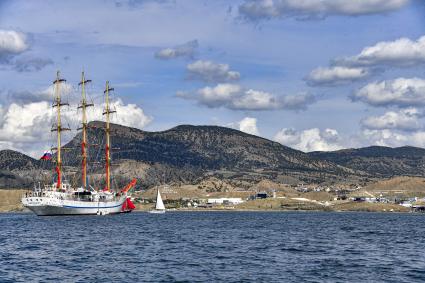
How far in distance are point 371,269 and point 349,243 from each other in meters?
40.6

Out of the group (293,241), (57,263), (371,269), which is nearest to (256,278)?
(371,269)

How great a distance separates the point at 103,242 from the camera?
124938 millimetres

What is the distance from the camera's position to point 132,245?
118 metres

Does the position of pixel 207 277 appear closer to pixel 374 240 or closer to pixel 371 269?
pixel 371 269

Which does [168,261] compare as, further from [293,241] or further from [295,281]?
[293,241]

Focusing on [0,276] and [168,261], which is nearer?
[0,276]

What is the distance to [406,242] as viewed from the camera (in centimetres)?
12875

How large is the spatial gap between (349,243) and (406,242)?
1201cm

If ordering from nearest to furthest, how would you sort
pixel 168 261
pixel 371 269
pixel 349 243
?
pixel 371 269 < pixel 168 261 < pixel 349 243

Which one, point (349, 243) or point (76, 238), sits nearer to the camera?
point (349, 243)

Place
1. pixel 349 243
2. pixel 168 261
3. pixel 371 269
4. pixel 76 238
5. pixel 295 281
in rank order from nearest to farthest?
pixel 295 281
pixel 371 269
pixel 168 261
pixel 349 243
pixel 76 238

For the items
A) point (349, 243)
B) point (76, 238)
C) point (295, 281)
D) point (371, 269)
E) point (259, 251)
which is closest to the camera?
point (295, 281)

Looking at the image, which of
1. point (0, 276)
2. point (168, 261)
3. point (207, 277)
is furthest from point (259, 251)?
point (0, 276)

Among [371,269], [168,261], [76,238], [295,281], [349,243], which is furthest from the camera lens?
[76,238]
